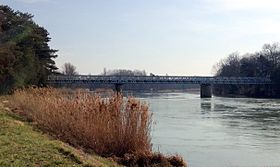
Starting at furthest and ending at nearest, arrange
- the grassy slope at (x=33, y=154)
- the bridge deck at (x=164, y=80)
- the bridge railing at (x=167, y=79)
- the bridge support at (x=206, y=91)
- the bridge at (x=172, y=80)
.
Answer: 1. the bridge support at (x=206, y=91)
2. the bridge railing at (x=167, y=79)
3. the bridge deck at (x=164, y=80)
4. the bridge at (x=172, y=80)
5. the grassy slope at (x=33, y=154)

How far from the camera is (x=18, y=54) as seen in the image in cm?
4541

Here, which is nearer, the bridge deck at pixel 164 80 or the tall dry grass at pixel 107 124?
the tall dry grass at pixel 107 124

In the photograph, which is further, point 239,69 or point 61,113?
point 239,69

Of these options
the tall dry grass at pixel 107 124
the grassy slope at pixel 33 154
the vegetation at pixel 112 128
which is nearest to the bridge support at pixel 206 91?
the tall dry grass at pixel 107 124

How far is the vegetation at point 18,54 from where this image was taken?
142 ft

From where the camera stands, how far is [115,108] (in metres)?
14.0

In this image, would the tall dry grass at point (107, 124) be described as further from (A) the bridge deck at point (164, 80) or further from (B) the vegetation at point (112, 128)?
(A) the bridge deck at point (164, 80)

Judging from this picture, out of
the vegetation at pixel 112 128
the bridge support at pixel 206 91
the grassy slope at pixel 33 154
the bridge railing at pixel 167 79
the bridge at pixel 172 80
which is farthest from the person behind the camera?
the bridge support at pixel 206 91

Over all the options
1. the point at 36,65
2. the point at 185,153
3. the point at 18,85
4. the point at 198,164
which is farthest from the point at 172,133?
the point at 36,65

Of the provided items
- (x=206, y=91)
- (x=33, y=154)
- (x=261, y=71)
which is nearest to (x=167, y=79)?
(x=206, y=91)

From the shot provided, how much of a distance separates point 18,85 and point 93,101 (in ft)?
100

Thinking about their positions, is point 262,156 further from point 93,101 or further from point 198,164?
point 93,101

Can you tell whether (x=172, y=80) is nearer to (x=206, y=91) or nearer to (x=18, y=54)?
(x=206, y=91)

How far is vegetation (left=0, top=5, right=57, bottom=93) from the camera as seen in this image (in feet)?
142
